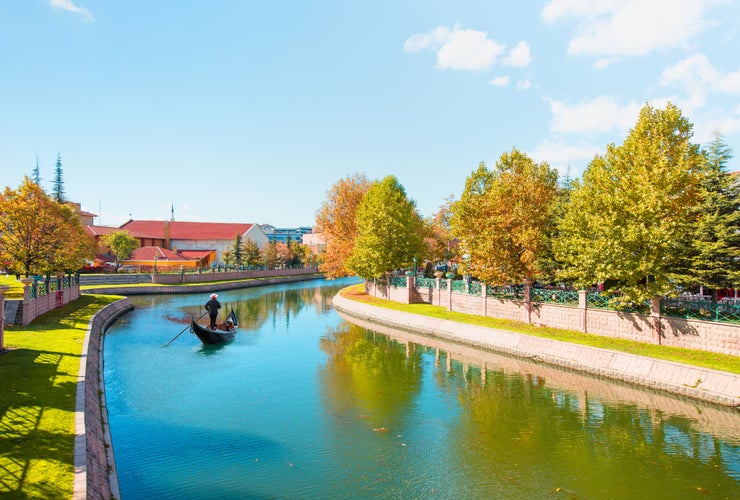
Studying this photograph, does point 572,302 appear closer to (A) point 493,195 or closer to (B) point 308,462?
(A) point 493,195

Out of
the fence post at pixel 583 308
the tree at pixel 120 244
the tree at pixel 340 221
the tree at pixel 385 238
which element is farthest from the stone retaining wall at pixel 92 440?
the tree at pixel 120 244

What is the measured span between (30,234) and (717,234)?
42.1 m

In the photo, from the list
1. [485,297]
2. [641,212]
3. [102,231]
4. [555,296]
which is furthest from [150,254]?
[641,212]

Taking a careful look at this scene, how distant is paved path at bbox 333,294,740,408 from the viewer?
18.0m

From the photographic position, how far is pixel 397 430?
619 inches

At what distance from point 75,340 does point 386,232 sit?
92.0 feet

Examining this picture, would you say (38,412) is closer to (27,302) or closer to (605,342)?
(27,302)

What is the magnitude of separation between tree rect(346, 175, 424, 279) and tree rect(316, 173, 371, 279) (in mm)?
6115

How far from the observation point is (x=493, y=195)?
106 feet

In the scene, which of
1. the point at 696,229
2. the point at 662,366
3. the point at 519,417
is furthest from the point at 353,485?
the point at 696,229

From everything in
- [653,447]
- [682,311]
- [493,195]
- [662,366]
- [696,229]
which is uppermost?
[493,195]

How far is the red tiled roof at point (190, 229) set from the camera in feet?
339

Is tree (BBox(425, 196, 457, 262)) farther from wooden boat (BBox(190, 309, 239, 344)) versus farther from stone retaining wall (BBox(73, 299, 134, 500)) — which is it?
stone retaining wall (BBox(73, 299, 134, 500))

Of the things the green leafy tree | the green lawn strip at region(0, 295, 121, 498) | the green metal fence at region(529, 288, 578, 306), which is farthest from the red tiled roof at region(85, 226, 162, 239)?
the green metal fence at region(529, 288, 578, 306)
